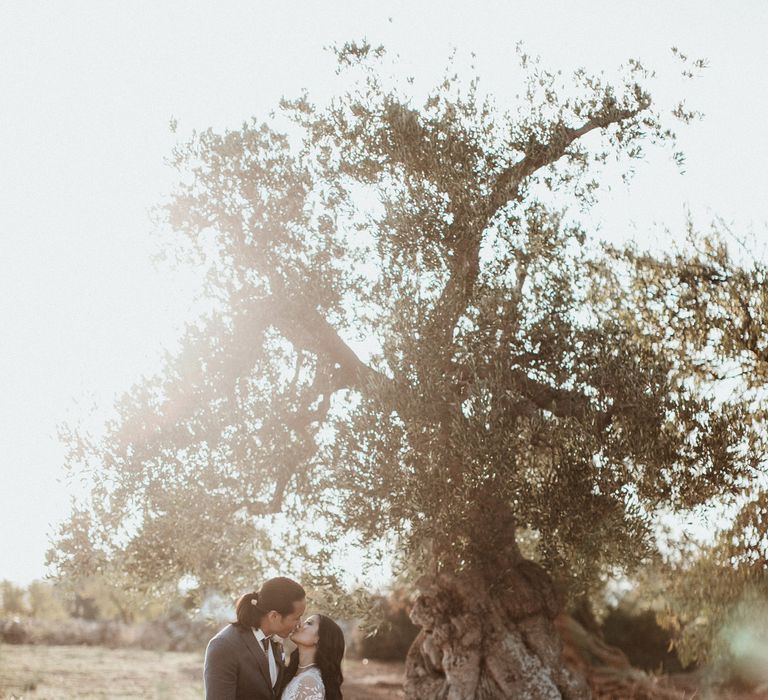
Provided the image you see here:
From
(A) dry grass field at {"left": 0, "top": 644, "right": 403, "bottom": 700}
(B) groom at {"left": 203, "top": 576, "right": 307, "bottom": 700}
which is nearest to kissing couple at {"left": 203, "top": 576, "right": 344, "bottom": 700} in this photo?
(B) groom at {"left": 203, "top": 576, "right": 307, "bottom": 700}

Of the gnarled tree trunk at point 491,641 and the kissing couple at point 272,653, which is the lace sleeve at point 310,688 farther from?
the gnarled tree trunk at point 491,641

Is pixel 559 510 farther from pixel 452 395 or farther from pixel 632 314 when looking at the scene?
pixel 632 314

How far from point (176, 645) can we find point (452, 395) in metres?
42.3

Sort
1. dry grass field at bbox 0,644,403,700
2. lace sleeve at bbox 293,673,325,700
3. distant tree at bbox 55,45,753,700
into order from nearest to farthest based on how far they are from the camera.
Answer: lace sleeve at bbox 293,673,325,700 → distant tree at bbox 55,45,753,700 → dry grass field at bbox 0,644,403,700

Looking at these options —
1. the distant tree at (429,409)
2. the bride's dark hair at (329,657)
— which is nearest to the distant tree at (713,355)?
the distant tree at (429,409)

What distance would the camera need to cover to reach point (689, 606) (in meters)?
16.1

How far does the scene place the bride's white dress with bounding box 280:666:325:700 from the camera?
5.87 meters

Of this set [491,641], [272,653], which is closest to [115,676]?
[491,641]

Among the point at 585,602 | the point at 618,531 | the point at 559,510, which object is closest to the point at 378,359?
the point at 559,510

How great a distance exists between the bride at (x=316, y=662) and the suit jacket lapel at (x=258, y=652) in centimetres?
29

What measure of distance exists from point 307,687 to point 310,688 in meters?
0.03

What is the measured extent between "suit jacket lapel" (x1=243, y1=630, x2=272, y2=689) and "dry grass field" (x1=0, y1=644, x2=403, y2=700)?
57.3 ft

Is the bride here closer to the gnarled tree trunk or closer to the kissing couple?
the kissing couple

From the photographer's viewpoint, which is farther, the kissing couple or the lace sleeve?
the kissing couple
